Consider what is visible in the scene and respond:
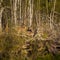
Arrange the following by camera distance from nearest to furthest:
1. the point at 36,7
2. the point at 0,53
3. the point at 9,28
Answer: the point at 0,53 < the point at 9,28 < the point at 36,7

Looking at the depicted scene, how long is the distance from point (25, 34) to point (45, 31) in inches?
16.6

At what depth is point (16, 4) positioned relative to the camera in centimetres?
538

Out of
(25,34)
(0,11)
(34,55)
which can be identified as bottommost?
(34,55)

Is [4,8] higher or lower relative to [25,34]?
higher

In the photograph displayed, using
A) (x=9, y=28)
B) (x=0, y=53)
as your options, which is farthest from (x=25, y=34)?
(x=0, y=53)

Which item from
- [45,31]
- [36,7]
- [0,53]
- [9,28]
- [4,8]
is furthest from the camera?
[36,7]

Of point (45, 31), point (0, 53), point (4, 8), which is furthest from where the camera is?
point (4, 8)

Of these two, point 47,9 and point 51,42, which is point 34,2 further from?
point 51,42

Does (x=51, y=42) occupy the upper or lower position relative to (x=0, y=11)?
lower

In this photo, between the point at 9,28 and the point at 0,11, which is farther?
the point at 0,11

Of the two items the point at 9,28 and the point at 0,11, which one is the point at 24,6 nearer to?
the point at 0,11

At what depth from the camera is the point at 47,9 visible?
5746 millimetres

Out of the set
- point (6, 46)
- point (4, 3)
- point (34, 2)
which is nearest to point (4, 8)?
point (4, 3)

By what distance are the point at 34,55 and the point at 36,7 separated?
4.79ft
